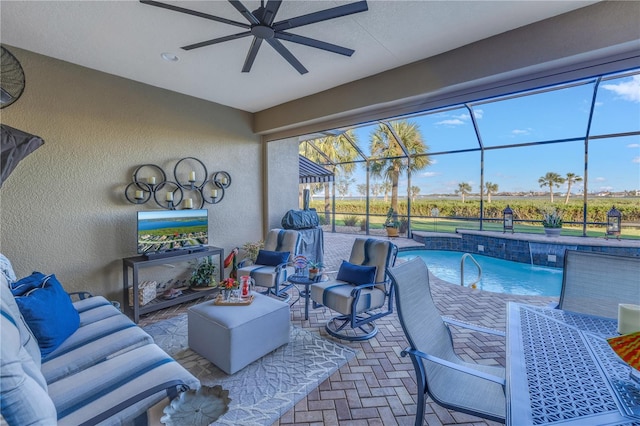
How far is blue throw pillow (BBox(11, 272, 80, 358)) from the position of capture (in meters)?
1.84

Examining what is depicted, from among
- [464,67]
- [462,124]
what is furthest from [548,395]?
[462,124]

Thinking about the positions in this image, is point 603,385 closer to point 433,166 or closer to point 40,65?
point 40,65

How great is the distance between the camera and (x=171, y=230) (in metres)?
3.96

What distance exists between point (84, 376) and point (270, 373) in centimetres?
135

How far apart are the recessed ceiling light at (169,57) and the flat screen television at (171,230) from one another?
193 cm

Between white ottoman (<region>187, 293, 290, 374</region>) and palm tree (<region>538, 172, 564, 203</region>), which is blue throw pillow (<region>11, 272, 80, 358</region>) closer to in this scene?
white ottoman (<region>187, 293, 290, 374</region>)

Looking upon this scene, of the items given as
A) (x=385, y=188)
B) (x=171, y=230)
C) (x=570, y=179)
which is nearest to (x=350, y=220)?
(x=385, y=188)

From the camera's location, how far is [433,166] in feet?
30.1

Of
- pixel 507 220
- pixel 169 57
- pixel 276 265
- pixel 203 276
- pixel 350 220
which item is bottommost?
pixel 203 276

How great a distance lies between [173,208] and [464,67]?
4279 millimetres

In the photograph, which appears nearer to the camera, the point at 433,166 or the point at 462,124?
the point at 462,124

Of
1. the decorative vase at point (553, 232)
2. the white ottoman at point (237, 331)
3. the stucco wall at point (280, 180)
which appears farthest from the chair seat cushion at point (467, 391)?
the decorative vase at point (553, 232)

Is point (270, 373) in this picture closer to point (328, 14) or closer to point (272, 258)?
point (272, 258)

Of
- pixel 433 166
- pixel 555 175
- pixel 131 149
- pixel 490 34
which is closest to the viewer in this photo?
pixel 490 34
